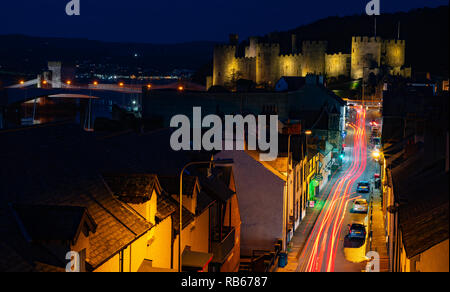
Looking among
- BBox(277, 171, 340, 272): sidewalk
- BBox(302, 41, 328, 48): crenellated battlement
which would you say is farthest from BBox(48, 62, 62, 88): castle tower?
BBox(277, 171, 340, 272): sidewalk

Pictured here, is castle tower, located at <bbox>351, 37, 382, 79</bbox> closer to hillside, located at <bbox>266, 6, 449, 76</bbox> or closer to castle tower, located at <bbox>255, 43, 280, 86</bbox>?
castle tower, located at <bbox>255, 43, 280, 86</bbox>

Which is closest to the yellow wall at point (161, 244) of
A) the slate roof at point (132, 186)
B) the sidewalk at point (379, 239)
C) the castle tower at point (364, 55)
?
the slate roof at point (132, 186)

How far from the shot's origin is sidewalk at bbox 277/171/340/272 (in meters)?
29.9

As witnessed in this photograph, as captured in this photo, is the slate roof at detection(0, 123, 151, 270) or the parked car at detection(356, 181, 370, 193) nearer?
the slate roof at detection(0, 123, 151, 270)

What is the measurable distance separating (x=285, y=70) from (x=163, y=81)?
38.2 m

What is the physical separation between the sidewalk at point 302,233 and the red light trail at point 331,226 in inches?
11.6

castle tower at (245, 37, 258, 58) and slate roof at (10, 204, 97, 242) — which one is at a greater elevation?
castle tower at (245, 37, 258, 58)

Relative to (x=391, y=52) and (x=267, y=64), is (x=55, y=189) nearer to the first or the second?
(x=267, y=64)

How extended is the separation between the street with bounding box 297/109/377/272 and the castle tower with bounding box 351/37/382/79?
32.5 metres

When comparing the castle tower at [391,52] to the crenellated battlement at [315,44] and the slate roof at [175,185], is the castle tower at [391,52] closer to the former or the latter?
the crenellated battlement at [315,44]

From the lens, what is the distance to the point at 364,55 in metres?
101

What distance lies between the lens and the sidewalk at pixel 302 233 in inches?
1177

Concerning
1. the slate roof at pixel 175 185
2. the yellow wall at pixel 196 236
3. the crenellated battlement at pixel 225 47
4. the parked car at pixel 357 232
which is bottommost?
the parked car at pixel 357 232

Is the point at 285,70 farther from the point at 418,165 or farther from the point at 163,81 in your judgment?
the point at 418,165
